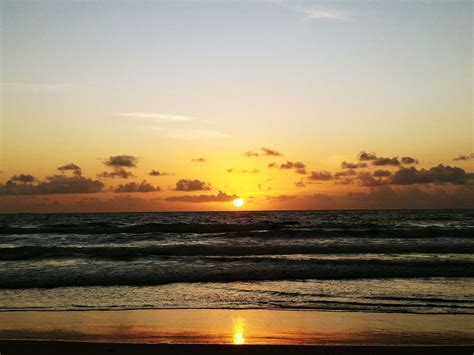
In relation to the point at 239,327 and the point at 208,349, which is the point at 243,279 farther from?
the point at 208,349

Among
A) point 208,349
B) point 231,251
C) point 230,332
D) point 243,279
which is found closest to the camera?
point 208,349

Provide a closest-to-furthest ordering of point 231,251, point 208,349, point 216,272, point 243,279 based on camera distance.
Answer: point 208,349 < point 243,279 < point 216,272 < point 231,251

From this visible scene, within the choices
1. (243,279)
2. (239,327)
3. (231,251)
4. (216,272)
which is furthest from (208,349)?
(231,251)

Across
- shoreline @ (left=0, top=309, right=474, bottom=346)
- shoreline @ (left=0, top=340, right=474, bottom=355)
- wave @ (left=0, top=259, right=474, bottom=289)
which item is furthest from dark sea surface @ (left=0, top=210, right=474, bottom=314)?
shoreline @ (left=0, top=340, right=474, bottom=355)

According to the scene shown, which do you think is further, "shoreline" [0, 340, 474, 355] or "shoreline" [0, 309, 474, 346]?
"shoreline" [0, 309, 474, 346]

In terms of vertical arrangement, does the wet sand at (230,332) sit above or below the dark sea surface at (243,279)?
above

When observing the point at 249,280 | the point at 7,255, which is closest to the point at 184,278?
the point at 249,280

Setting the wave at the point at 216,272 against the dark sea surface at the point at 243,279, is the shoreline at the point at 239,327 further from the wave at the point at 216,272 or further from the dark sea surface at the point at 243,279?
the wave at the point at 216,272

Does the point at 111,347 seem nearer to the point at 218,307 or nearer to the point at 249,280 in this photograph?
the point at 218,307

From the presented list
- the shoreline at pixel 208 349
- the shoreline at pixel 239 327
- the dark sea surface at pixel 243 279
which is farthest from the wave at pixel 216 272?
the shoreline at pixel 208 349

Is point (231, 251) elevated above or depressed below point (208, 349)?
below

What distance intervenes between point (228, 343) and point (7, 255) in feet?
66.6

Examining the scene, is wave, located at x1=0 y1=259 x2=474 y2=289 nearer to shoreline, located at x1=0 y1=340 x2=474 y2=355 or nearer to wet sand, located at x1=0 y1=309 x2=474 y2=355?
wet sand, located at x1=0 y1=309 x2=474 y2=355

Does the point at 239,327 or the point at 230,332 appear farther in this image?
the point at 239,327
